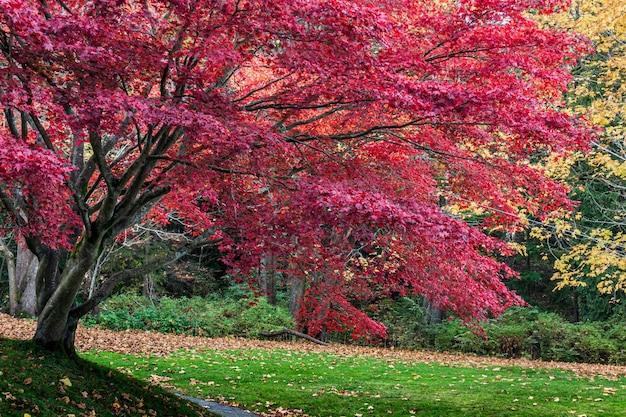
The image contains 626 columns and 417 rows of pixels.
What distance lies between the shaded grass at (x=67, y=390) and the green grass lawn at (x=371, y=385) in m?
1.65

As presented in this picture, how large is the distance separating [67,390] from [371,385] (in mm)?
5269

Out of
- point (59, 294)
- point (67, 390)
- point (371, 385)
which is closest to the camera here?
point (67, 390)

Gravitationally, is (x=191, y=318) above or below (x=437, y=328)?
below

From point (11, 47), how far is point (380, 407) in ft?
20.2

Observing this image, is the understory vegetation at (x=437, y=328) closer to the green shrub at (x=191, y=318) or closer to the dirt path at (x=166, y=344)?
the green shrub at (x=191, y=318)

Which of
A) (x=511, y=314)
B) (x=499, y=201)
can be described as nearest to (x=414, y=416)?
(x=499, y=201)

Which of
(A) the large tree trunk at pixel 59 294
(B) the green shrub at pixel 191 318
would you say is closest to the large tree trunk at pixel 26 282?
(B) the green shrub at pixel 191 318

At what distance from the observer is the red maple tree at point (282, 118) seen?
16.1 ft

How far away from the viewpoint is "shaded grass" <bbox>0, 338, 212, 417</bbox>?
5.25m

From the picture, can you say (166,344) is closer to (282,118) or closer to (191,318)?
(191,318)

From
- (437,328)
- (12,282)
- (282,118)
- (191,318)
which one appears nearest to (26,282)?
(12,282)

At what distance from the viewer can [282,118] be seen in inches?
273

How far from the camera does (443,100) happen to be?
225 inches

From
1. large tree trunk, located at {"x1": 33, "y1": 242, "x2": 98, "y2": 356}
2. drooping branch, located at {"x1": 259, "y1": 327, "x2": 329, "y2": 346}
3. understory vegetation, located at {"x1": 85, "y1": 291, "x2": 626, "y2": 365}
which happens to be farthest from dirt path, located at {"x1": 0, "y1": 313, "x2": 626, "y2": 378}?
large tree trunk, located at {"x1": 33, "y1": 242, "x2": 98, "y2": 356}
